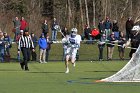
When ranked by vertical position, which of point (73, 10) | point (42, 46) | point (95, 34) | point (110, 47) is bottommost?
point (110, 47)

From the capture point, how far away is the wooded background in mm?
53906

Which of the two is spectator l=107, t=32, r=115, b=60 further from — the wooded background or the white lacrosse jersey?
the wooded background

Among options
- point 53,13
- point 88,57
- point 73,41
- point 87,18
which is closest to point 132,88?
point 73,41

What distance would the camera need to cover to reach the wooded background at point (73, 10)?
2122 inches

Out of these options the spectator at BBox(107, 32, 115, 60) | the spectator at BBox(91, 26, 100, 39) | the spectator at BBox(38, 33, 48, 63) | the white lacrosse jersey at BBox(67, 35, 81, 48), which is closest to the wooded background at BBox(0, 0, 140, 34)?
the spectator at BBox(91, 26, 100, 39)

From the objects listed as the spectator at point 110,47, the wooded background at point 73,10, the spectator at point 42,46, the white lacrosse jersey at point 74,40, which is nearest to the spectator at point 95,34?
the spectator at point 110,47

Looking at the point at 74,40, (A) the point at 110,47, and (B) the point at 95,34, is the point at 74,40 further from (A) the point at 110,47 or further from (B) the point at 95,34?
(B) the point at 95,34

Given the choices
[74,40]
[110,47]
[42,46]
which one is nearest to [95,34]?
[110,47]

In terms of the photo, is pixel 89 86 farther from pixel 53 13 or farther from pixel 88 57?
pixel 53 13

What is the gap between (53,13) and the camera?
61.9 m

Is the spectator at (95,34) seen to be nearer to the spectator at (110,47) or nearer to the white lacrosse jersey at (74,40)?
the spectator at (110,47)

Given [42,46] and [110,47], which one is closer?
[42,46]

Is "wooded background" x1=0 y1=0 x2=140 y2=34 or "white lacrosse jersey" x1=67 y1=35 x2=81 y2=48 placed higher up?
"wooded background" x1=0 y1=0 x2=140 y2=34

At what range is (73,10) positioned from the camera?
6003cm
